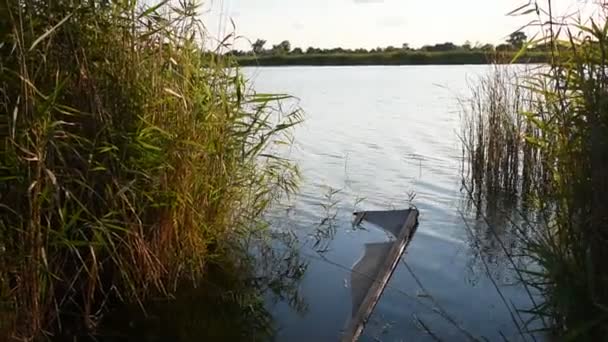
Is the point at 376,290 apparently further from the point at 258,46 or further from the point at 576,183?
the point at 258,46

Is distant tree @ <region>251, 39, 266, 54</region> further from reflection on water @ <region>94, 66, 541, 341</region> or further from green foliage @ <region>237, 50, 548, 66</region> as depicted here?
green foliage @ <region>237, 50, 548, 66</region>

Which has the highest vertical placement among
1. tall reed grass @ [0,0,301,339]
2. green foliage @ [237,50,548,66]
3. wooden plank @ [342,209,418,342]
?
tall reed grass @ [0,0,301,339]

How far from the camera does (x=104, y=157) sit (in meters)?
3.78

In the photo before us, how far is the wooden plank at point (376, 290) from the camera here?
383cm

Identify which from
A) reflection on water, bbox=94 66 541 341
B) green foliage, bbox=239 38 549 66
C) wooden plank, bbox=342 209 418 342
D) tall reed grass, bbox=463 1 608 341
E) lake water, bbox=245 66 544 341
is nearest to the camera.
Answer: tall reed grass, bbox=463 1 608 341

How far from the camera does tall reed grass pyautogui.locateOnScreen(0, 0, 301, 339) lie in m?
3.26

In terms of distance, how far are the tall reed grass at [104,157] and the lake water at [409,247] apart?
0.87 metres

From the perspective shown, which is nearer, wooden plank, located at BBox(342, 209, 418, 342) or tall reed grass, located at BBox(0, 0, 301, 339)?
tall reed grass, located at BBox(0, 0, 301, 339)

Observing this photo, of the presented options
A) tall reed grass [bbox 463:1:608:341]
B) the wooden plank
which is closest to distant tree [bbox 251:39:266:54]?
the wooden plank

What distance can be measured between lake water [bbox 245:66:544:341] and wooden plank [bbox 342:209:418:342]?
0.13 meters

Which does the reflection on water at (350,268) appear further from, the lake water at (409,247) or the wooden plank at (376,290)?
the wooden plank at (376,290)

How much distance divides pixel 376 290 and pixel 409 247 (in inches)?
61.8

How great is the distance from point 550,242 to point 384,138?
9414 mm

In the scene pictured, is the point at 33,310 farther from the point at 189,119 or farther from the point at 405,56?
the point at 405,56
